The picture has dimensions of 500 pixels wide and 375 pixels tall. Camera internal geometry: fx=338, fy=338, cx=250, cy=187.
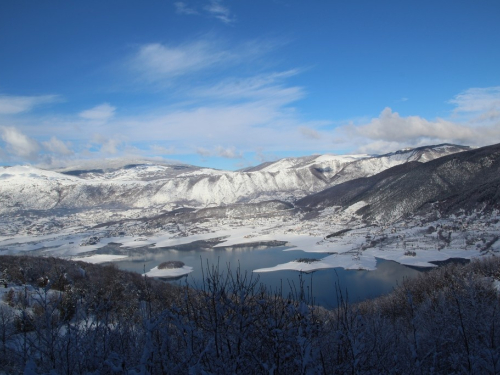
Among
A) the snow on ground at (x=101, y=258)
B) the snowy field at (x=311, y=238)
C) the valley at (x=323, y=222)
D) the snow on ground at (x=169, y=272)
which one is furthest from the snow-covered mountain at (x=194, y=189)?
the snow on ground at (x=169, y=272)

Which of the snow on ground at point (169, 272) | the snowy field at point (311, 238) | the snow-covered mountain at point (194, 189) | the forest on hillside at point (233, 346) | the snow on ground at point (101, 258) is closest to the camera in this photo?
the forest on hillside at point (233, 346)

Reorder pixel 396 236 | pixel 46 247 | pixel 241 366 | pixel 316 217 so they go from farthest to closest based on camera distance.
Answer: pixel 316 217 → pixel 46 247 → pixel 396 236 → pixel 241 366

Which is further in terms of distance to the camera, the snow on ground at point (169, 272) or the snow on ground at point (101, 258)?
the snow on ground at point (101, 258)

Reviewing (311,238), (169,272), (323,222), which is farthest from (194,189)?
(169,272)

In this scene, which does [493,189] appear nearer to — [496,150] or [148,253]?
[496,150]

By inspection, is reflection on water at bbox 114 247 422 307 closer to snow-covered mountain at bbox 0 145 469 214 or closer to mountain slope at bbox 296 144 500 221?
mountain slope at bbox 296 144 500 221

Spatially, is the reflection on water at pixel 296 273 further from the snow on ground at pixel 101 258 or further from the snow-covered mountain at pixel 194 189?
the snow-covered mountain at pixel 194 189

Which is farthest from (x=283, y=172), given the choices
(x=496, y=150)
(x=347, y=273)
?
(x=347, y=273)

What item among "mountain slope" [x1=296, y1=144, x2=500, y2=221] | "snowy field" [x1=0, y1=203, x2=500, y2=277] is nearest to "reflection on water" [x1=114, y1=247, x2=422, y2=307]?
"snowy field" [x1=0, y1=203, x2=500, y2=277]

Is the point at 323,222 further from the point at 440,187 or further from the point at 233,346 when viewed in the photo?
the point at 233,346
